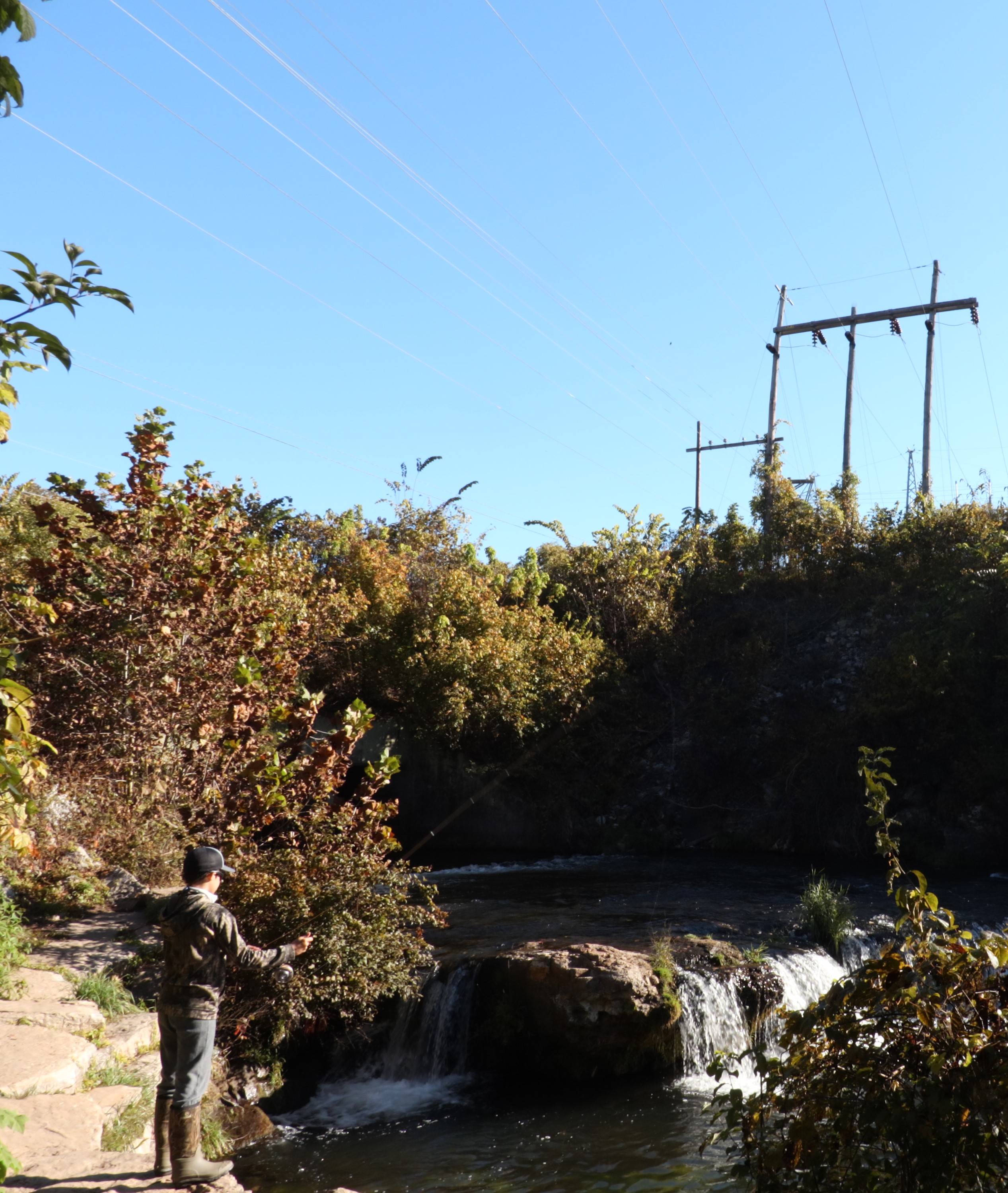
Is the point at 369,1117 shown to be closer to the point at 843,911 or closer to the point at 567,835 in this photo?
the point at 843,911

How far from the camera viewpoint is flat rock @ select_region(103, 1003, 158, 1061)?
682 centimetres

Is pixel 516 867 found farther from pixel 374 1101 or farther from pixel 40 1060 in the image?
pixel 40 1060

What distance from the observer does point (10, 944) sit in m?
7.29

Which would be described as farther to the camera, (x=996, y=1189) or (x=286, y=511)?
(x=286, y=511)

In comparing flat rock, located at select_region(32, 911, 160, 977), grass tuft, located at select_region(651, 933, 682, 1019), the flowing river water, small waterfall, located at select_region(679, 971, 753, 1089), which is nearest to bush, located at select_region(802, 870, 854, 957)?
the flowing river water

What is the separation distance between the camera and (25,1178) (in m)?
4.68

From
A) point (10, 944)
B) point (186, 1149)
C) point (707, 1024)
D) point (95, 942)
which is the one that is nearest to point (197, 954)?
point (186, 1149)

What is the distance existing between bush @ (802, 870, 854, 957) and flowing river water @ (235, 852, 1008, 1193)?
224mm

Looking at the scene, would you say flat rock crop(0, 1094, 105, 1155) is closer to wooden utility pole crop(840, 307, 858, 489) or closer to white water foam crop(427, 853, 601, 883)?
white water foam crop(427, 853, 601, 883)

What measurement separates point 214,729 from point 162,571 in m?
1.98

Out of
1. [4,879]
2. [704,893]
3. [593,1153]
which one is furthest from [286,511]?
[593,1153]

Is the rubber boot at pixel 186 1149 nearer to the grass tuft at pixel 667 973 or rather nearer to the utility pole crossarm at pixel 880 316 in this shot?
A: the grass tuft at pixel 667 973

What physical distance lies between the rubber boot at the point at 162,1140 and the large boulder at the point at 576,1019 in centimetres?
442

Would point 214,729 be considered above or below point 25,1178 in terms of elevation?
above
